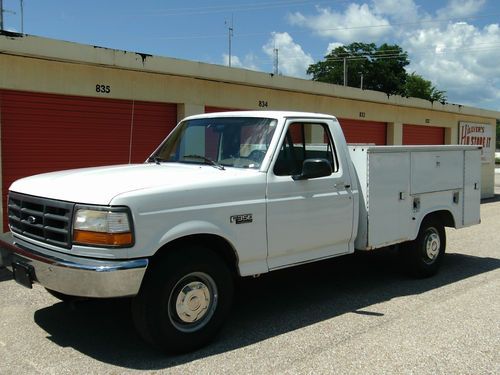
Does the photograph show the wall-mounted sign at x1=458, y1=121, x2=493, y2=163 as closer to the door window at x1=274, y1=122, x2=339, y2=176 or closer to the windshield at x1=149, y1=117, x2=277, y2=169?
the door window at x1=274, y1=122, x2=339, y2=176

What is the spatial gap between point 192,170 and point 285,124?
106 cm

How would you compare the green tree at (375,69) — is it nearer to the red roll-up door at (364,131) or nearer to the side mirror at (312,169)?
the red roll-up door at (364,131)

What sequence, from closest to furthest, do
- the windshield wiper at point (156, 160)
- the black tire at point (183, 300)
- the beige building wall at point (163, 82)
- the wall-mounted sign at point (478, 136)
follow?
the black tire at point (183, 300) → the windshield wiper at point (156, 160) → the beige building wall at point (163, 82) → the wall-mounted sign at point (478, 136)

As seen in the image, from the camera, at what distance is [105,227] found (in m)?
4.05

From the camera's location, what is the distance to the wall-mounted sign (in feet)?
66.2

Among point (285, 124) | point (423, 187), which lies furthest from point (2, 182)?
point (423, 187)

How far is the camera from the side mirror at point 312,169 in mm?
5234

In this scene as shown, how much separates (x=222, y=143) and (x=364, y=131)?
11532 millimetres

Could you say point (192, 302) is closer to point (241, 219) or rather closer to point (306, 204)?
point (241, 219)

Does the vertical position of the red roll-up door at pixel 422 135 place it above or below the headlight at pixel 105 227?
above

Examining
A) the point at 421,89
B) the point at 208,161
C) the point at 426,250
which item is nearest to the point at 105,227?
the point at 208,161

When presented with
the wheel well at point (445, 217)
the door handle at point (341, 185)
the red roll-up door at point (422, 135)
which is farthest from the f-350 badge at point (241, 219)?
the red roll-up door at point (422, 135)

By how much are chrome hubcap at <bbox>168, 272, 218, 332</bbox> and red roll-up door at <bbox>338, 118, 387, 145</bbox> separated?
11.2 m

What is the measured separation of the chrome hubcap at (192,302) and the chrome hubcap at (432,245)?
3567 millimetres
